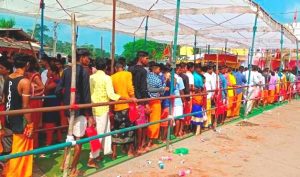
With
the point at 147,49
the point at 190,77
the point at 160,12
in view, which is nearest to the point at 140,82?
the point at 190,77

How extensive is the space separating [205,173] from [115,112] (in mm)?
1844

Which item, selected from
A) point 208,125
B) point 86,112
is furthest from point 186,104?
point 86,112

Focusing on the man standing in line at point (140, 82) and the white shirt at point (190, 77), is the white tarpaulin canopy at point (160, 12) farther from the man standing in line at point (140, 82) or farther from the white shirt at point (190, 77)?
the man standing in line at point (140, 82)

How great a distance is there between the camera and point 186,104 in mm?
8609

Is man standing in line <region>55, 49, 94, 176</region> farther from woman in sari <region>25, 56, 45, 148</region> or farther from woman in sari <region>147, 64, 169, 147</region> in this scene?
woman in sari <region>147, 64, 169, 147</region>

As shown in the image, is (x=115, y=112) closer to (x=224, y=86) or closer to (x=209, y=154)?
(x=209, y=154)

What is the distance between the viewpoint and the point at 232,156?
6.80 metres

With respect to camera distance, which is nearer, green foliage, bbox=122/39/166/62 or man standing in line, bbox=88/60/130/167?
man standing in line, bbox=88/60/130/167

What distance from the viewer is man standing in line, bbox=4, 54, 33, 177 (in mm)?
4397

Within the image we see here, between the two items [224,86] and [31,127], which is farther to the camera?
[224,86]

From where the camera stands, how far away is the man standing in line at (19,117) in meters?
4.40

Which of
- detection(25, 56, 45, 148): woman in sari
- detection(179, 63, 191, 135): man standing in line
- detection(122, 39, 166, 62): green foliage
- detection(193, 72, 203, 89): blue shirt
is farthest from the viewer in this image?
detection(122, 39, 166, 62): green foliage

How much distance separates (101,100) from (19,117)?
5.00 feet

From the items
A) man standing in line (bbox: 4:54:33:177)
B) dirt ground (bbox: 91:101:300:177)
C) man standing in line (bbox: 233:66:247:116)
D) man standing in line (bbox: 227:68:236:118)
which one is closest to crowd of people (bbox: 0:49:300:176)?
man standing in line (bbox: 4:54:33:177)
